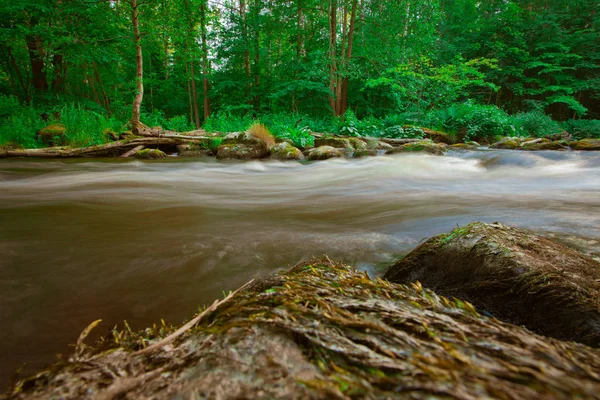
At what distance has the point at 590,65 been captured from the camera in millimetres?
22047

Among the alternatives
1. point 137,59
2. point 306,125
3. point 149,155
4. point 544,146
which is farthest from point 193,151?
point 544,146

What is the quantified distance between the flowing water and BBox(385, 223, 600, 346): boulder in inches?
27.8

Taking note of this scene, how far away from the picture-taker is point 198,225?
12.5 feet

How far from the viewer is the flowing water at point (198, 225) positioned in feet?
6.83

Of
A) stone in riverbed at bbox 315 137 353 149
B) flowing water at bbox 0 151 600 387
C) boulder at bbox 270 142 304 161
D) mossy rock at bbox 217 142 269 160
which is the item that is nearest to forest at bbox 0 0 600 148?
stone in riverbed at bbox 315 137 353 149

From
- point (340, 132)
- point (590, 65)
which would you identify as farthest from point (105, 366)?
point (590, 65)

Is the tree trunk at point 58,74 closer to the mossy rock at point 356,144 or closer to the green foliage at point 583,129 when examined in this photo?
the mossy rock at point 356,144

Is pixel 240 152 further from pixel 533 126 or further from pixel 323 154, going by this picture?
pixel 533 126

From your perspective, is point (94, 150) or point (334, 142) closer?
point (94, 150)

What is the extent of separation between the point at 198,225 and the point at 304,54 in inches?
801

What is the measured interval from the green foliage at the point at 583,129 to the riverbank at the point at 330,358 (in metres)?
21.6

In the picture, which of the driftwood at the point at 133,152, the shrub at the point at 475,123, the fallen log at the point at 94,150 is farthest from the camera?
the shrub at the point at 475,123

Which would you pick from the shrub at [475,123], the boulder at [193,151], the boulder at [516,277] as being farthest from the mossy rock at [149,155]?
the shrub at [475,123]

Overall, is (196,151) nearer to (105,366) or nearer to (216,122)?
(216,122)
